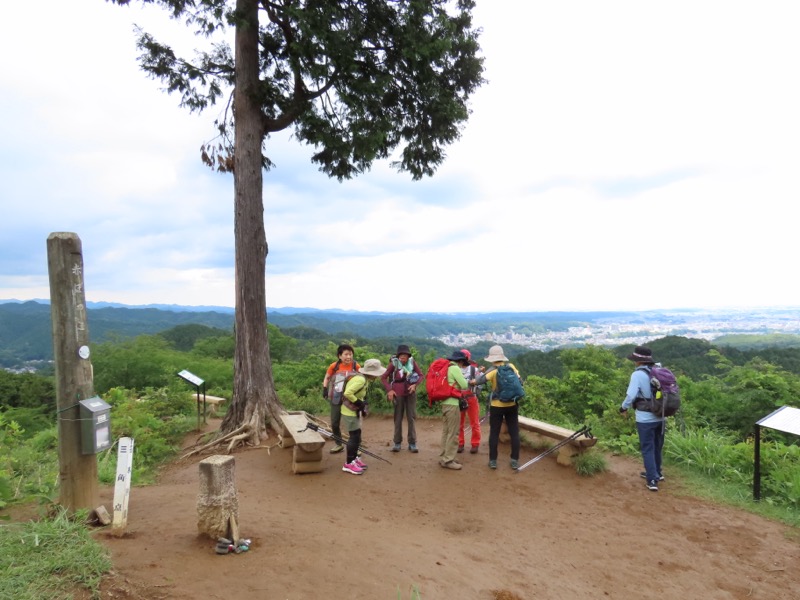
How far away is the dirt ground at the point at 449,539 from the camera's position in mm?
2893

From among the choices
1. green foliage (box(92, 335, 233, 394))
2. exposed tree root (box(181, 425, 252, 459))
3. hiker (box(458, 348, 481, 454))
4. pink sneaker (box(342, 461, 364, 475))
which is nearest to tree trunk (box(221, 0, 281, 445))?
exposed tree root (box(181, 425, 252, 459))

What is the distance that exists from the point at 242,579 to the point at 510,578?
201cm

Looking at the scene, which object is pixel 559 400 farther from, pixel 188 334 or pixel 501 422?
pixel 188 334

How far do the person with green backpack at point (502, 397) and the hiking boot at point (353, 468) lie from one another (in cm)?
178

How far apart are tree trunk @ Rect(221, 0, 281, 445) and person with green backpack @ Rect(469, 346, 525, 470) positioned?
11.5 ft

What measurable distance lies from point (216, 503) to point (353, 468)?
280 centimetres

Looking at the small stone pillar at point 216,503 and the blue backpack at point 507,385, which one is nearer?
the small stone pillar at point 216,503

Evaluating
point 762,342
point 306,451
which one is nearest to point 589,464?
point 306,451

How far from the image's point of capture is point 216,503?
128 inches

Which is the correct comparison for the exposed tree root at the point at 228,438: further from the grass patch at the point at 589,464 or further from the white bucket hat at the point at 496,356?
the grass patch at the point at 589,464

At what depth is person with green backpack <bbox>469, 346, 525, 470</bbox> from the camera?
5863mm

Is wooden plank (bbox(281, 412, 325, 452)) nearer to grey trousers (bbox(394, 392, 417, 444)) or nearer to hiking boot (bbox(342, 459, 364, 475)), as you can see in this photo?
hiking boot (bbox(342, 459, 364, 475))

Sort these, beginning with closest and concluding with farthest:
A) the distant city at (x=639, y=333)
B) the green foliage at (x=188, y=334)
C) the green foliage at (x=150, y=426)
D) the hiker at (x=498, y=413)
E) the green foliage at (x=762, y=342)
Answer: the hiker at (x=498, y=413)
the green foliage at (x=150, y=426)
the green foliage at (x=762, y=342)
the green foliage at (x=188, y=334)
the distant city at (x=639, y=333)

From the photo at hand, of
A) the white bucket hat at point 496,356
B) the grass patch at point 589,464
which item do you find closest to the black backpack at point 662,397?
the grass patch at point 589,464
